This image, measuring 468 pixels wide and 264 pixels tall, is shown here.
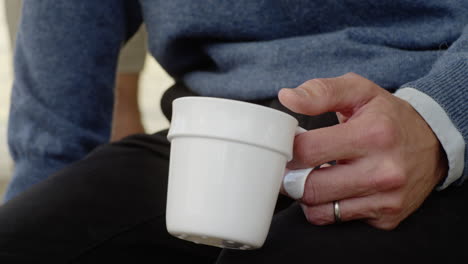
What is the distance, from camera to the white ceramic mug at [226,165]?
49cm

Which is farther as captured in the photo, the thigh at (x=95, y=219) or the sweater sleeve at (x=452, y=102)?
the thigh at (x=95, y=219)

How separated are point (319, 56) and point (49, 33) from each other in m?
0.49

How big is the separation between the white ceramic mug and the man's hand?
45 mm

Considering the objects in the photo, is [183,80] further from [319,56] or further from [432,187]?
[432,187]

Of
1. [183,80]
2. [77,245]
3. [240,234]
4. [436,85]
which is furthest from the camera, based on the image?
[183,80]

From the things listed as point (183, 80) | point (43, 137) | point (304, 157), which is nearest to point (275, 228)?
point (304, 157)

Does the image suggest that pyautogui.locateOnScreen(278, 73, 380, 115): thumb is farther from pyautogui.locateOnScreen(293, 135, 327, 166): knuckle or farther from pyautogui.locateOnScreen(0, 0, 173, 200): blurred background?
pyautogui.locateOnScreen(0, 0, 173, 200): blurred background

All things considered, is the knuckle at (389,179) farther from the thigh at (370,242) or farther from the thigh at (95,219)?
the thigh at (95,219)

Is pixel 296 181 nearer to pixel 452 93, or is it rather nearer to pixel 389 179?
pixel 389 179

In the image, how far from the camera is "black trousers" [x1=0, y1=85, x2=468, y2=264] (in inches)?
22.0

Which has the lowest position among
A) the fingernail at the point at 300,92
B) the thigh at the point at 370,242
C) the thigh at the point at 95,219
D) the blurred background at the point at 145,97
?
the blurred background at the point at 145,97

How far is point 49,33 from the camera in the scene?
98 centimetres

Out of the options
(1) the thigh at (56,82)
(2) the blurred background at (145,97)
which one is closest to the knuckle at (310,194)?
(1) the thigh at (56,82)

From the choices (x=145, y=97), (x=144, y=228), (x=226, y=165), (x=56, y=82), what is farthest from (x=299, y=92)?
(x=145, y=97)
